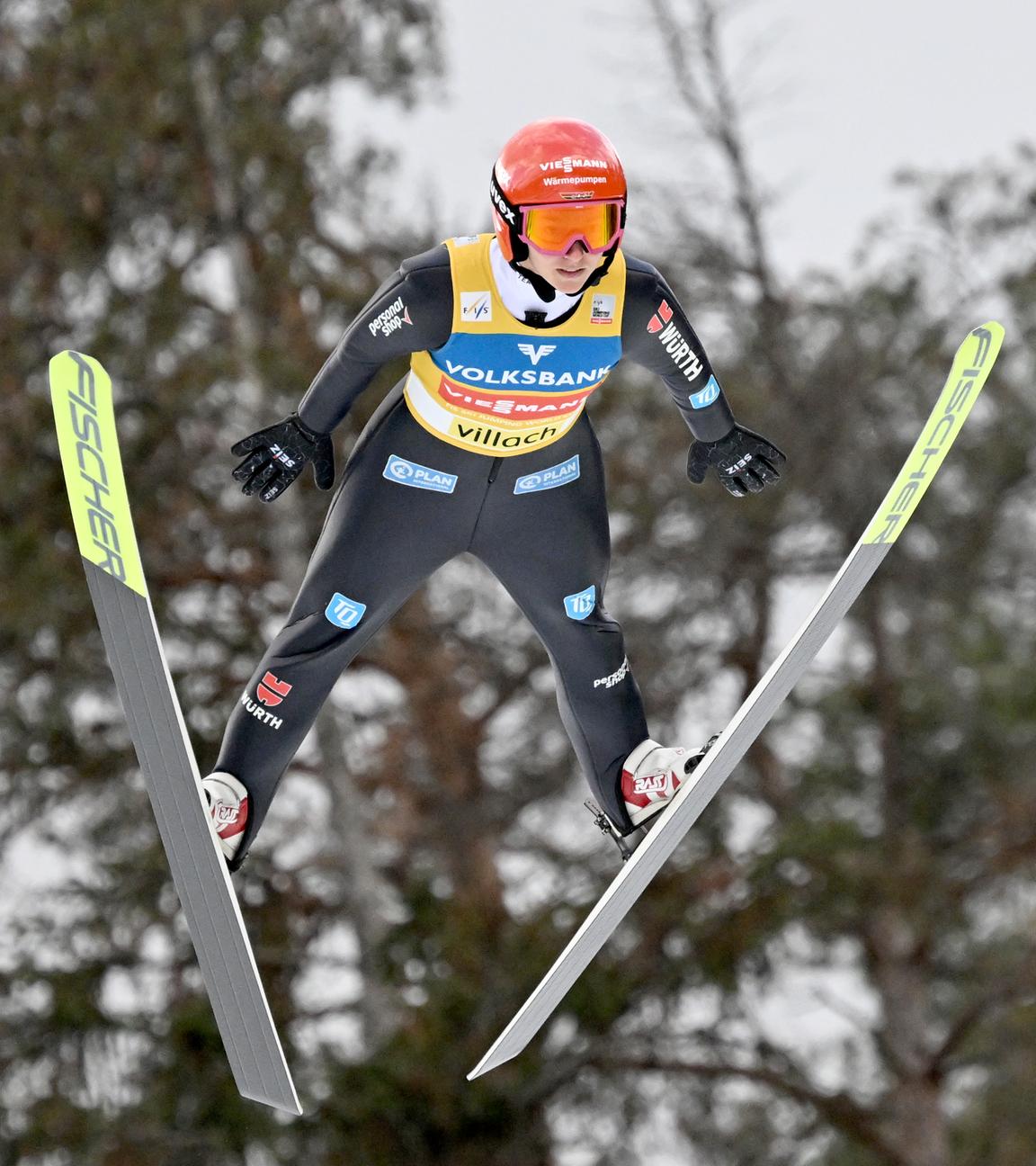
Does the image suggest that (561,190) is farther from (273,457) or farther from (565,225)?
(273,457)

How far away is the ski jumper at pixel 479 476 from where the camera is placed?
11.0 feet

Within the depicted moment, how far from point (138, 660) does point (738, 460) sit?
54.0 inches

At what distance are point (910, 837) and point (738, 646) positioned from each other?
5.31 ft

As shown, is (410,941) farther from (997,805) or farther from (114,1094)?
(997,805)

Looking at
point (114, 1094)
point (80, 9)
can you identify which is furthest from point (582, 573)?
point (80, 9)

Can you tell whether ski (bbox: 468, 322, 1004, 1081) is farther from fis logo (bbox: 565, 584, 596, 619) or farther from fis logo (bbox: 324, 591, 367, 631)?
fis logo (bbox: 324, 591, 367, 631)

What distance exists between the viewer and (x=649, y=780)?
3.67m

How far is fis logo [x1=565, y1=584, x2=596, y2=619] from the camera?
362cm

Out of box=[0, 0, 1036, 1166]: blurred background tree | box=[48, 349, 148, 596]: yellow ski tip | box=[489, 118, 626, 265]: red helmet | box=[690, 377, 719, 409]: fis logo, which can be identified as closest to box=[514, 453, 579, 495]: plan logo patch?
box=[690, 377, 719, 409]: fis logo

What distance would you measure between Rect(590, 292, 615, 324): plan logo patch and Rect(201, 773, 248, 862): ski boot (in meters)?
1.22

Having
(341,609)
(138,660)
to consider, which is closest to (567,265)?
(341,609)

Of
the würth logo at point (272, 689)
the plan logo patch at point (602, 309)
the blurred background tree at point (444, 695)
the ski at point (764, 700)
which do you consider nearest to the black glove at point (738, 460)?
the ski at point (764, 700)

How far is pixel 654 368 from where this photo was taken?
355 cm

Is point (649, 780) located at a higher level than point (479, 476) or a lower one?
lower
